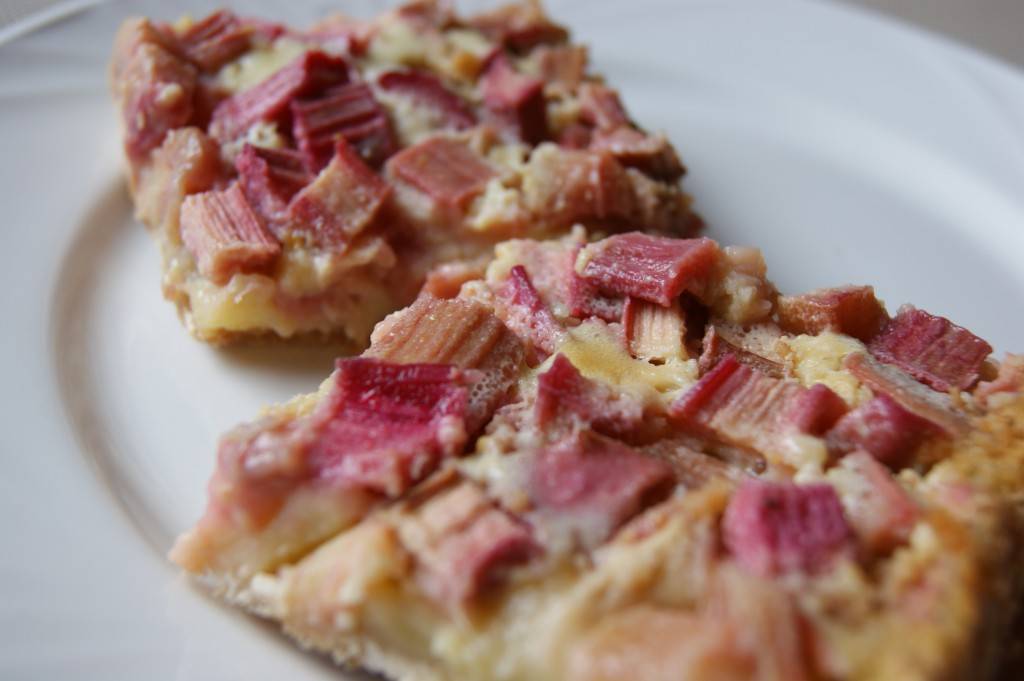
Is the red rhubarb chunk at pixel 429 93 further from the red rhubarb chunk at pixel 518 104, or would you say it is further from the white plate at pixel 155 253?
the white plate at pixel 155 253

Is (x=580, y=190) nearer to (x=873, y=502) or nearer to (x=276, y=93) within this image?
(x=276, y=93)

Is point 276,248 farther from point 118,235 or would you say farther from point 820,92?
point 820,92

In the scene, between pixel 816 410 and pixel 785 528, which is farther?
pixel 816 410

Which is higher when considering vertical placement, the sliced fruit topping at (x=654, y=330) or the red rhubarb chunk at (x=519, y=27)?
the red rhubarb chunk at (x=519, y=27)

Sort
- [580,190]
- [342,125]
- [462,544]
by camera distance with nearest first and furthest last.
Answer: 1. [462,544]
2. [580,190]
3. [342,125]

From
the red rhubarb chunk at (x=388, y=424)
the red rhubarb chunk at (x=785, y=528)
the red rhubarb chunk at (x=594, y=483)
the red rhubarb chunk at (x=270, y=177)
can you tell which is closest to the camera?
the red rhubarb chunk at (x=785, y=528)

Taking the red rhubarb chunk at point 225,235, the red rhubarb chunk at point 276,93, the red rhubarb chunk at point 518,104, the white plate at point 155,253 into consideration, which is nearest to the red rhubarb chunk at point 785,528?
the white plate at point 155,253

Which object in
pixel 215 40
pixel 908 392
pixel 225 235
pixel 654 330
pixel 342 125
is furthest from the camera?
pixel 215 40

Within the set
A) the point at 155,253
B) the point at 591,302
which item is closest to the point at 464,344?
the point at 591,302
